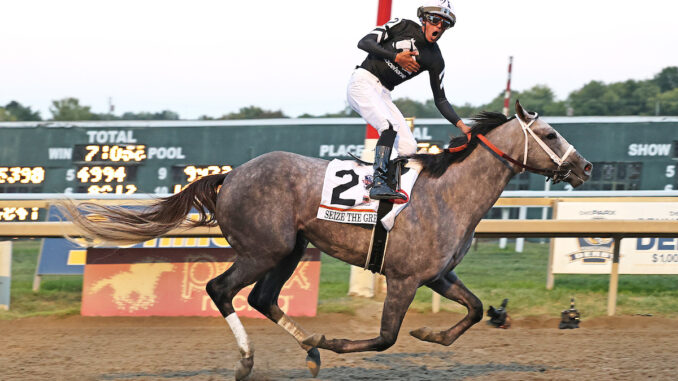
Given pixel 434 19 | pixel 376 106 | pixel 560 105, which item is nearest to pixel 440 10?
pixel 434 19

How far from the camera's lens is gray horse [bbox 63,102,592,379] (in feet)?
15.4

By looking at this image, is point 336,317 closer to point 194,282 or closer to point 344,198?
point 194,282

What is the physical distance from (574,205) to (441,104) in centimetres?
365

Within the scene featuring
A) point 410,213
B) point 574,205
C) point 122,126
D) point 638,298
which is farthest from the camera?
point 122,126

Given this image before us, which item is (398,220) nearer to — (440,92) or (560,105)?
(440,92)

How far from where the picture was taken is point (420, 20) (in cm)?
479

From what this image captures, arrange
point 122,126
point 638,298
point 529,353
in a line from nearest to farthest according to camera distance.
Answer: point 529,353 → point 638,298 → point 122,126

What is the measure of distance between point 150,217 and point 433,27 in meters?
2.31

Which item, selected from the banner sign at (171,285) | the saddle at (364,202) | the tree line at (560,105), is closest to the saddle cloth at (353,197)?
the saddle at (364,202)

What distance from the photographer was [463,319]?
5.01 metres

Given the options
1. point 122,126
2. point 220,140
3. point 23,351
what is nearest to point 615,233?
point 23,351

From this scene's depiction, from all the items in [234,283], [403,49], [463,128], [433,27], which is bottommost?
[234,283]

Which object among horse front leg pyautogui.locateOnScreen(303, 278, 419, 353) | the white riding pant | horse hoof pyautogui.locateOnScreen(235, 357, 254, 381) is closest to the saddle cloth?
the white riding pant

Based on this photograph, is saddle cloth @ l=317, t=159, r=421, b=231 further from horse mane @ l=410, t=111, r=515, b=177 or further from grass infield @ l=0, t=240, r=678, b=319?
grass infield @ l=0, t=240, r=678, b=319
